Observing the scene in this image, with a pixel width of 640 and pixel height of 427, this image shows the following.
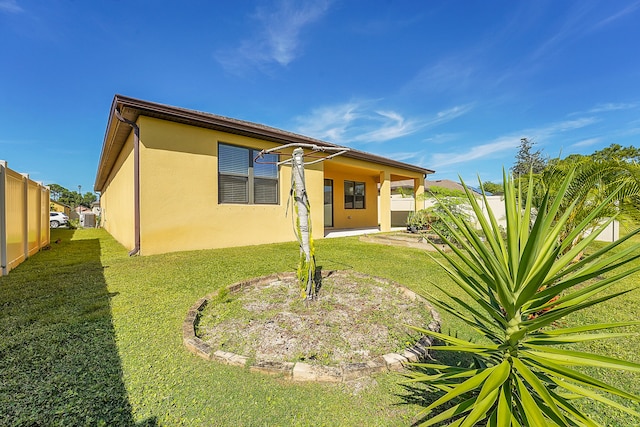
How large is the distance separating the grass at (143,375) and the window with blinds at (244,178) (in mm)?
4259

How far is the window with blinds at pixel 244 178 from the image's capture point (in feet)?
26.8

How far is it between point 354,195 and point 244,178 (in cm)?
870

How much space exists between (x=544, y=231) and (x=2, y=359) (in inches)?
170

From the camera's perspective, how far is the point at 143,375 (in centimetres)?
215

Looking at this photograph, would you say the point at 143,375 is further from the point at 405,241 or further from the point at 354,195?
the point at 354,195

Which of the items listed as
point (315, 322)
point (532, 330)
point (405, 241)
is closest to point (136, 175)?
point (315, 322)

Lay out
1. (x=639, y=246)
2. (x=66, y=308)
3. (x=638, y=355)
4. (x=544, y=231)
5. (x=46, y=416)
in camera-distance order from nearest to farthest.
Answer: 1. (x=639, y=246)
2. (x=544, y=231)
3. (x=46, y=416)
4. (x=638, y=355)
5. (x=66, y=308)

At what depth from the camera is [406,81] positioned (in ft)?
41.9

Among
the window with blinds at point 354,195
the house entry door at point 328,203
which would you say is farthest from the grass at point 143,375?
the window with blinds at point 354,195

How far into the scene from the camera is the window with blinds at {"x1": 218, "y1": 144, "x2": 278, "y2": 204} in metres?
8.16

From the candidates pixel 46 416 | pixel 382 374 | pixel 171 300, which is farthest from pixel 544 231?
pixel 171 300

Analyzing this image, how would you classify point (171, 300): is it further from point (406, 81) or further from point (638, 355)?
point (406, 81)

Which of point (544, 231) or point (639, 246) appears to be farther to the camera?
point (544, 231)

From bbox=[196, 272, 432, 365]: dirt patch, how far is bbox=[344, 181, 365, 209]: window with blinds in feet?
36.9
